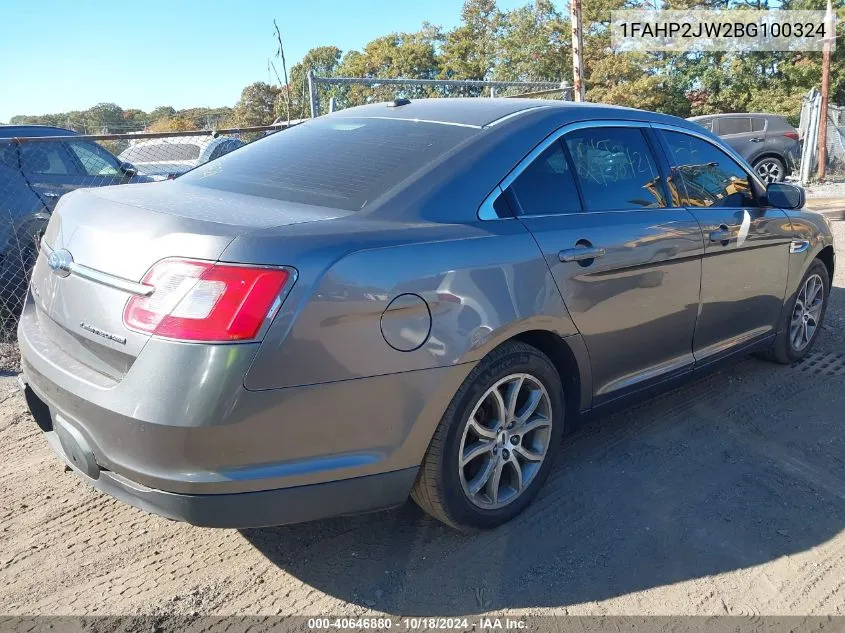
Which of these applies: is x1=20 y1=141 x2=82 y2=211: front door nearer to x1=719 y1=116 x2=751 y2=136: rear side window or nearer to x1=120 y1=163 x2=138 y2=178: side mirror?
x1=120 y1=163 x2=138 y2=178: side mirror

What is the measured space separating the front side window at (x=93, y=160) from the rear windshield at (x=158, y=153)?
4588 mm

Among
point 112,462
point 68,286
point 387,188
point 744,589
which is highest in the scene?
point 387,188

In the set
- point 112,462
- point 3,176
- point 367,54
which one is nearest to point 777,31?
point 367,54

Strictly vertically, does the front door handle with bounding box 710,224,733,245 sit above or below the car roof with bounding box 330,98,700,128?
below

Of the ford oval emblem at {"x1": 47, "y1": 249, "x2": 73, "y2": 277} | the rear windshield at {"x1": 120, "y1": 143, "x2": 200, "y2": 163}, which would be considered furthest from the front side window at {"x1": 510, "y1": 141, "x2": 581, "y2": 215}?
the rear windshield at {"x1": 120, "y1": 143, "x2": 200, "y2": 163}

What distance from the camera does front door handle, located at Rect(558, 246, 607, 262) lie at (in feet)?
9.50

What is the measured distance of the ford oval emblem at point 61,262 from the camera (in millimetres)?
2482

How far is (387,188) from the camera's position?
8.64ft

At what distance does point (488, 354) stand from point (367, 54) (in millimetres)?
47038

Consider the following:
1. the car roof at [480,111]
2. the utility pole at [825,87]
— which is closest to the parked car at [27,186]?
the car roof at [480,111]

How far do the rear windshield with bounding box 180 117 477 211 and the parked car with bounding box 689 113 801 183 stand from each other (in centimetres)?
1489

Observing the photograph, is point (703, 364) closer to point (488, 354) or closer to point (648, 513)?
point (648, 513)

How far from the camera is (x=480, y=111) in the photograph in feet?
10.5

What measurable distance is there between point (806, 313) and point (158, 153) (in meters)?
11.1
